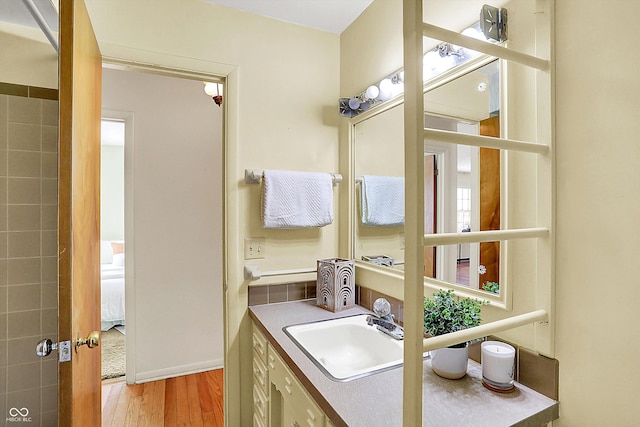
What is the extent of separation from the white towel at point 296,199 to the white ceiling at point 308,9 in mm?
869

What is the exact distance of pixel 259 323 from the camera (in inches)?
59.7

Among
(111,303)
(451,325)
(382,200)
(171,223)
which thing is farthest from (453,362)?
(111,303)

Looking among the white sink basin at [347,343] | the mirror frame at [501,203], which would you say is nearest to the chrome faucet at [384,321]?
the white sink basin at [347,343]

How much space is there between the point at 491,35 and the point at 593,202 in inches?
22.8

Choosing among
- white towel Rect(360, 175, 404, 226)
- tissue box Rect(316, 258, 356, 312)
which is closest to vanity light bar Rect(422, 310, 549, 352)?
white towel Rect(360, 175, 404, 226)

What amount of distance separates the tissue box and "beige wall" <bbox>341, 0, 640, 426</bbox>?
3.08ft

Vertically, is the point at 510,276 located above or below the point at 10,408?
above

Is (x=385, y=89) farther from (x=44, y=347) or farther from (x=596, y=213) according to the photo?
(x=44, y=347)

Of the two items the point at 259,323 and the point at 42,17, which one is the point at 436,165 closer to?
the point at 259,323

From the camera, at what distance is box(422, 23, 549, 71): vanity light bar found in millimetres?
658

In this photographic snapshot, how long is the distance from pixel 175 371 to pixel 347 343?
1.81 metres

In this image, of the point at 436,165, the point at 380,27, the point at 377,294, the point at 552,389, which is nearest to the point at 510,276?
the point at 552,389

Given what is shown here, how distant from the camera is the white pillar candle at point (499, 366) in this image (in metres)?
0.90

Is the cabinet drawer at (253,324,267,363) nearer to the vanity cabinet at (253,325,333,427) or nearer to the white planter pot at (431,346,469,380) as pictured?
the vanity cabinet at (253,325,333,427)
